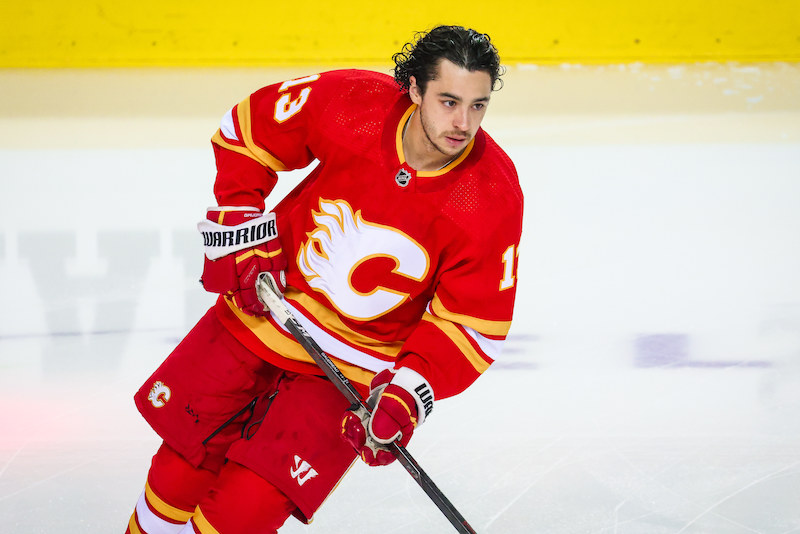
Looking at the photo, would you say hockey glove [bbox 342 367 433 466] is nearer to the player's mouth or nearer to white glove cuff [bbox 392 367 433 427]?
white glove cuff [bbox 392 367 433 427]

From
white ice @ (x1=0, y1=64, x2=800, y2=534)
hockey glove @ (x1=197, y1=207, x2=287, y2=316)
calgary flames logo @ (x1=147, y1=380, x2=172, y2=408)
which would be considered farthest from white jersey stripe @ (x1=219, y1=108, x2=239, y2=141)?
white ice @ (x1=0, y1=64, x2=800, y2=534)

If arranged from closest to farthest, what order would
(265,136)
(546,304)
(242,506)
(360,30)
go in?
(242,506) < (265,136) < (546,304) < (360,30)

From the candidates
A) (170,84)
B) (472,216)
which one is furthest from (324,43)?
(472,216)

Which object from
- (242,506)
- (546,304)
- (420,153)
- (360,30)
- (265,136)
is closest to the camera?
(242,506)

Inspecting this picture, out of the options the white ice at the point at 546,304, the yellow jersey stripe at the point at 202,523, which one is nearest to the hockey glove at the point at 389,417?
the yellow jersey stripe at the point at 202,523

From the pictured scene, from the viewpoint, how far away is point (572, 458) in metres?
2.56

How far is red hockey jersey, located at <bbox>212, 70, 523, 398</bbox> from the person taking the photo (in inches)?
73.5

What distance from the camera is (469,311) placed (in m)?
1.87

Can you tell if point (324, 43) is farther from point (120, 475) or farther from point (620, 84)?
point (120, 475)

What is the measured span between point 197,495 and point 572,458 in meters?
1.05

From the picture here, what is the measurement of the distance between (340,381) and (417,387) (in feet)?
0.55

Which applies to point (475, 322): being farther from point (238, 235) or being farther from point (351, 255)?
point (238, 235)

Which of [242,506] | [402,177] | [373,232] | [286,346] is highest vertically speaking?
[402,177]

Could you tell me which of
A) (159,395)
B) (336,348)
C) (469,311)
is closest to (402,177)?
(469,311)
